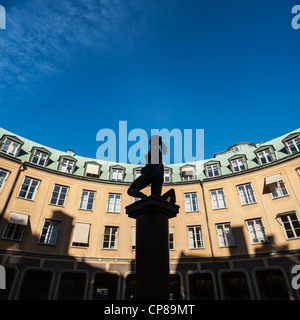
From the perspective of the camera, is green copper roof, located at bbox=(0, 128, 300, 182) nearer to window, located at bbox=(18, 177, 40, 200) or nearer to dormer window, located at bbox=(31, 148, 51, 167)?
dormer window, located at bbox=(31, 148, 51, 167)

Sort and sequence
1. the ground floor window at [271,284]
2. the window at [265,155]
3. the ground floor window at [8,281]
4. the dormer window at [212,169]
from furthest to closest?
the dormer window at [212,169], the window at [265,155], the ground floor window at [271,284], the ground floor window at [8,281]

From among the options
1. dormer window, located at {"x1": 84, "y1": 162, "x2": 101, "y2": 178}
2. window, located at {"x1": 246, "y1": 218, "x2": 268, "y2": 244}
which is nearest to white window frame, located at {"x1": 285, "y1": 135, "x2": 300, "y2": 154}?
window, located at {"x1": 246, "y1": 218, "x2": 268, "y2": 244}

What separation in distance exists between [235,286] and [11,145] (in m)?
25.4

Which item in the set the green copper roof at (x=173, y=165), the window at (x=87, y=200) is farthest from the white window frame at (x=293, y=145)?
the window at (x=87, y=200)

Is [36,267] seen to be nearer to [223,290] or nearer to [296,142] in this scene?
[223,290]

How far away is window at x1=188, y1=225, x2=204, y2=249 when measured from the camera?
2047 centimetres

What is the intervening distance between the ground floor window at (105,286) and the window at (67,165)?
11332 millimetres

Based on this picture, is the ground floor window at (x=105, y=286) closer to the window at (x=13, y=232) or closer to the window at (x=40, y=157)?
the window at (x=13, y=232)

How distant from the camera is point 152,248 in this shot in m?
5.27

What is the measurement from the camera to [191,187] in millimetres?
23844

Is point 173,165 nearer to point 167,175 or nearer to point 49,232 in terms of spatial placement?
point 167,175

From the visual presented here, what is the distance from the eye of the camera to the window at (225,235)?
64.4 feet

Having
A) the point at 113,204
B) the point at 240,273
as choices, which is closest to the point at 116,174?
the point at 113,204
